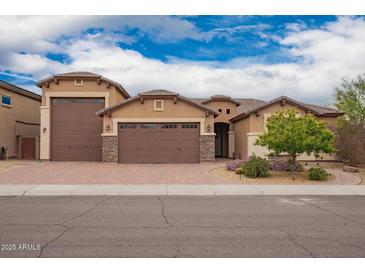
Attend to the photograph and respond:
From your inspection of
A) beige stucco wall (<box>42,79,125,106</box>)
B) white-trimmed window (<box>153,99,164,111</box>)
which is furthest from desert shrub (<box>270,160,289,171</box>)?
beige stucco wall (<box>42,79,125,106</box>)

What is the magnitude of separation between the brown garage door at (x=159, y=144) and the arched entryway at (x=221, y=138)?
7.92 meters

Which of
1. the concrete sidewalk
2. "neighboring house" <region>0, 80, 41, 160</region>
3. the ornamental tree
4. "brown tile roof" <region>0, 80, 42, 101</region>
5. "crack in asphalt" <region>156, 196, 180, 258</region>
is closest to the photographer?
"crack in asphalt" <region>156, 196, 180, 258</region>

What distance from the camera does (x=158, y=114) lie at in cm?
2386

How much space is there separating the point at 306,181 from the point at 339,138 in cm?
818

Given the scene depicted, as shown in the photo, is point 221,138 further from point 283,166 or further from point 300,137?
point 300,137

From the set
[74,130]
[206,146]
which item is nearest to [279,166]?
[206,146]

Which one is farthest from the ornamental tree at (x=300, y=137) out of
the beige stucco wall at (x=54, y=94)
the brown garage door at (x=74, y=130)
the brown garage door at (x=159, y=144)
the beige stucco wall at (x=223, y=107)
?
the beige stucco wall at (x=54, y=94)

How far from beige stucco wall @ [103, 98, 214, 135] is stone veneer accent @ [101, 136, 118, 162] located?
1.53 feet

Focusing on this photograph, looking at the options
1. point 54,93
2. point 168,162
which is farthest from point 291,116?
point 54,93

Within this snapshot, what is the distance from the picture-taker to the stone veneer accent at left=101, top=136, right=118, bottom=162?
2356cm

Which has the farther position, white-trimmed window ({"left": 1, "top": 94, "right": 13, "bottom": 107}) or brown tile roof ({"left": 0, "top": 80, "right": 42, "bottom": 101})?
white-trimmed window ({"left": 1, "top": 94, "right": 13, "bottom": 107})

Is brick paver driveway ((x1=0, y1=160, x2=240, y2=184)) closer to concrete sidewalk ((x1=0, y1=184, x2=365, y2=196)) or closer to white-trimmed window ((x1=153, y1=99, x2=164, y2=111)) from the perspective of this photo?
concrete sidewalk ((x1=0, y1=184, x2=365, y2=196))

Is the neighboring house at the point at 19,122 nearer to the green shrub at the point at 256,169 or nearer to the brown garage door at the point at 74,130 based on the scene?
the brown garage door at the point at 74,130

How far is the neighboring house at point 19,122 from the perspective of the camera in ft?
86.2
